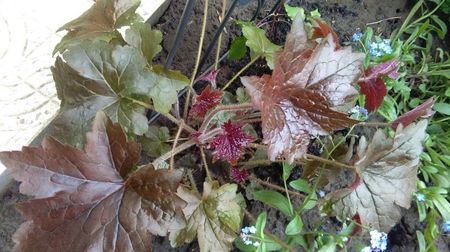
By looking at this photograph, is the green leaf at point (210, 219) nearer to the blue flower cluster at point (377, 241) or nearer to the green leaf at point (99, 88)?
the green leaf at point (99, 88)

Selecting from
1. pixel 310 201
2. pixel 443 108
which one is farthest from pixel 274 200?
pixel 443 108

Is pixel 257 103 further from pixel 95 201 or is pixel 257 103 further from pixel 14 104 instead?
pixel 14 104

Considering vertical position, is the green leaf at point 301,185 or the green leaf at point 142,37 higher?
the green leaf at point 142,37

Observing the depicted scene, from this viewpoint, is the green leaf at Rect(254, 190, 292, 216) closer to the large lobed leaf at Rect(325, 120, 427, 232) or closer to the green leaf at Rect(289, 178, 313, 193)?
the green leaf at Rect(289, 178, 313, 193)

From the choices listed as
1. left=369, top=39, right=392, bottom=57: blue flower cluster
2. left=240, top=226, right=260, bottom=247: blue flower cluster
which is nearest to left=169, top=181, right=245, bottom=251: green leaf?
left=240, top=226, right=260, bottom=247: blue flower cluster

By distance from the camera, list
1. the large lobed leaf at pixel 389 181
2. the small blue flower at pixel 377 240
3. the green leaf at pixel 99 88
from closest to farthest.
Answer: the green leaf at pixel 99 88
the large lobed leaf at pixel 389 181
the small blue flower at pixel 377 240

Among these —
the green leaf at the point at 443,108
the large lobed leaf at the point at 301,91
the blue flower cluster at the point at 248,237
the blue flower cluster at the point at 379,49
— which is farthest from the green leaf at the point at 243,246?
the green leaf at the point at 443,108

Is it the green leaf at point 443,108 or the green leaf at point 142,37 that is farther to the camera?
the green leaf at point 443,108
